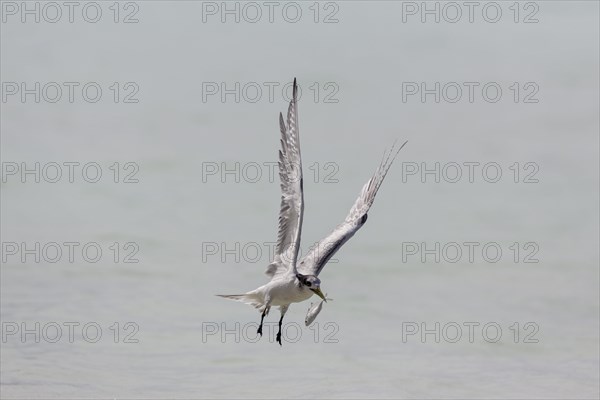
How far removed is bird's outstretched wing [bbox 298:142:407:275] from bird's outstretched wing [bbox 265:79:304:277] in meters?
0.66

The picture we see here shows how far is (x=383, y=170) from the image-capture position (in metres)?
33.7

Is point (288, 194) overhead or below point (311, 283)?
overhead

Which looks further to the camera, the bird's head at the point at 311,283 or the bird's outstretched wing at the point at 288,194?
the bird's outstretched wing at the point at 288,194

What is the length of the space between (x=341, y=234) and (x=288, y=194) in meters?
3.20

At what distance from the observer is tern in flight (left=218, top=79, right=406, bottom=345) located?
87.4 ft

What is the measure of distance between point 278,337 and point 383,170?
793 cm

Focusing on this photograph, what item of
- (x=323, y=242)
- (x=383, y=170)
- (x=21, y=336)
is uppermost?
(x=383, y=170)

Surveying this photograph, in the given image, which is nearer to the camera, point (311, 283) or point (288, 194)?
point (311, 283)

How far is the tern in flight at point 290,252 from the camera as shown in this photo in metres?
26.6

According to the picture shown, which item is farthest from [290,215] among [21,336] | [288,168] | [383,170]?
[21,336]

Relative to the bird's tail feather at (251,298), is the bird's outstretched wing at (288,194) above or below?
above

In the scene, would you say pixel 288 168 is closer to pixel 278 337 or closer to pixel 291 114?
pixel 291 114

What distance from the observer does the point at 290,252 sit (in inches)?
1094

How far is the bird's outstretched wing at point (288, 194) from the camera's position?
90.9ft
